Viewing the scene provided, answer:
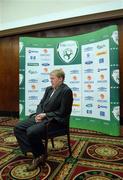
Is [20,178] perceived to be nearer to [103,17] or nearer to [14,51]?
[103,17]

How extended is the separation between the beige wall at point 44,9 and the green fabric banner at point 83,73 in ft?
2.50

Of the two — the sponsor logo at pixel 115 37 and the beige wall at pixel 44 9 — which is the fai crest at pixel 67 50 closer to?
the beige wall at pixel 44 9

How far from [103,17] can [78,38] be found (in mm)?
799

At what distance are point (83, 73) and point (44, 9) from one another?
2339mm

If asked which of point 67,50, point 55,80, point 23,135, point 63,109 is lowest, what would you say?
point 23,135

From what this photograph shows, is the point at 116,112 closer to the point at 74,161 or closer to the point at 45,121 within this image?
the point at 74,161

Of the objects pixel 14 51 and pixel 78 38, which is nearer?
pixel 78 38

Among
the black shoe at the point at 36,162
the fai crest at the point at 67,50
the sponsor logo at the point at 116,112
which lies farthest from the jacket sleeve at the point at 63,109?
the fai crest at the point at 67,50

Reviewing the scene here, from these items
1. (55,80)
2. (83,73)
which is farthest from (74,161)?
(83,73)

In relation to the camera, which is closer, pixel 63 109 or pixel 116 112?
pixel 63 109

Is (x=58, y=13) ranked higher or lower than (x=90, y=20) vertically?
higher

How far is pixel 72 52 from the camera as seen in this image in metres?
4.84

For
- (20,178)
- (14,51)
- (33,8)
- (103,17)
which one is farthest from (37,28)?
(20,178)

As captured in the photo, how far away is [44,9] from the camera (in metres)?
5.53
